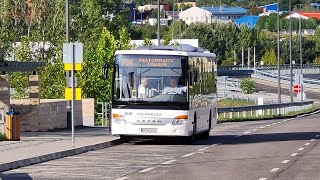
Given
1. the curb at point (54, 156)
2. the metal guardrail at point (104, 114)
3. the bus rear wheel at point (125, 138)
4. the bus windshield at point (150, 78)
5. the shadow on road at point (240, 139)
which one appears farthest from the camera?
the metal guardrail at point (104, 114)

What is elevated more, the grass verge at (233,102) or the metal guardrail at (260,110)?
the metal guardrail at (260,110)

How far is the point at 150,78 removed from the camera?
32562mm

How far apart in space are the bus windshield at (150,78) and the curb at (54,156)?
1.58 m

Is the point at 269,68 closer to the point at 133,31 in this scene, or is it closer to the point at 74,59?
the point at 133,31

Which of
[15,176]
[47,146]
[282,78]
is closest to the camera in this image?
[15,176]

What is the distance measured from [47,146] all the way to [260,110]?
42.1m

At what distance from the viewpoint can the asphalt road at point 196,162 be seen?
22.4m

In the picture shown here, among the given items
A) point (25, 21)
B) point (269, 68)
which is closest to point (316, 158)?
point (25, 21)

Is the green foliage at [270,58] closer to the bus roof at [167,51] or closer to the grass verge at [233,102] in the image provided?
the grass verge at [233,102]

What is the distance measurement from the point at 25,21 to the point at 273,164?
83.9 metres

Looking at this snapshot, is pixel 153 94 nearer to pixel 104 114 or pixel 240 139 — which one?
pixel 240 139

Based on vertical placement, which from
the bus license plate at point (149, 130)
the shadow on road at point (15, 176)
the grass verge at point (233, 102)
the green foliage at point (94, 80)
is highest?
the green foliage at point (94, 80)

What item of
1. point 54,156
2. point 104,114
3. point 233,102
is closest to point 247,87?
point 233,102

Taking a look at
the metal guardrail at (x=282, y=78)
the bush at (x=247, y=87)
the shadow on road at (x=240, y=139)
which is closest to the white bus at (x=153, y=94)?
the shadow on road at (x=240, y=139)
